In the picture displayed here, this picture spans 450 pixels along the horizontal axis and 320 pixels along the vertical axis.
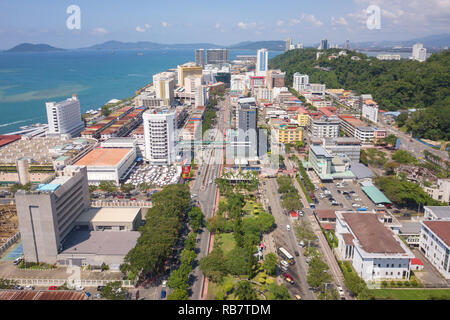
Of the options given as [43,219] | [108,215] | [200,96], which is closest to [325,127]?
[200,96]

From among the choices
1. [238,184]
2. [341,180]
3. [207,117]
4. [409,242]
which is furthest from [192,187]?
[207,117]

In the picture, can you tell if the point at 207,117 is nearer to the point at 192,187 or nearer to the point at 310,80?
the point at 192,187

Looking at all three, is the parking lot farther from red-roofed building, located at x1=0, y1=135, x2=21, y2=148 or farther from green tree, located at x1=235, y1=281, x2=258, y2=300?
red-roofed building, located at x1=0, y1=135, x2=21, y2=148

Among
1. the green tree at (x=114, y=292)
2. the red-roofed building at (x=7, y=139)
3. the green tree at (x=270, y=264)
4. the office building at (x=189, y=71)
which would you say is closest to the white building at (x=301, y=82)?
the office building at (x=189, y=71)

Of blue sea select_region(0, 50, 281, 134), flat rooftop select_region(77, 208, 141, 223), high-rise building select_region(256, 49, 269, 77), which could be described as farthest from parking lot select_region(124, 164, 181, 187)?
high-rise building select_region(256, 49, 269, 77)

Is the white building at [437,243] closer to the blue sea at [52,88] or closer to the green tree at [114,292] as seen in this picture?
the green tree at [114,292]

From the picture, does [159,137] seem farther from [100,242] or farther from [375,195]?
[375,195]

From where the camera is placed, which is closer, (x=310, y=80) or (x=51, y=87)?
(x=310, y=80)
